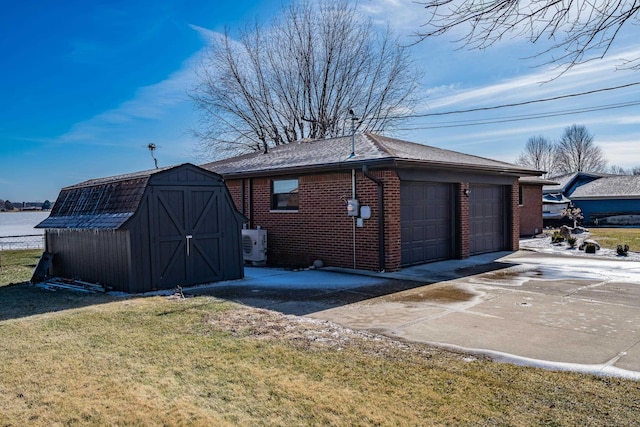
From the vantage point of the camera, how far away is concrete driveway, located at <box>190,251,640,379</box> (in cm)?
499

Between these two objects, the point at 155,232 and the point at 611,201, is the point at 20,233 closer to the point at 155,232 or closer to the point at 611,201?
the point at 155,232

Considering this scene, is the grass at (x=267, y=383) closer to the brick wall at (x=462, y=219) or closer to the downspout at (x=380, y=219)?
the downspout at (x=380, y=219)

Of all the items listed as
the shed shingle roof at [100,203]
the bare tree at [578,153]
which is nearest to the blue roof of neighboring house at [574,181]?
the bare tree at [578,153]

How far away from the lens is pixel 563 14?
12.5ft

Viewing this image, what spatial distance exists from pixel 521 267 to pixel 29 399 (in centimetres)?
1064

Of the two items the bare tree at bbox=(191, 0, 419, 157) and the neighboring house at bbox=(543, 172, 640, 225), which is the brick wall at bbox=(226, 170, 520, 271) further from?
the neighboring house at bbox=(543, 172, 640, 225)

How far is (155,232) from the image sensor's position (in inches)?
346

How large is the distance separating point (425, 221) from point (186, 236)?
6102 mm

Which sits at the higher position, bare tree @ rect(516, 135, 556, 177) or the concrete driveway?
bare tree @ rect(516, 135, 556, 177)

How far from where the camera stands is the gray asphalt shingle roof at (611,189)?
113ft

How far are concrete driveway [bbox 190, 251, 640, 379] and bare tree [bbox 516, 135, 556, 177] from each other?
5734 centimetres

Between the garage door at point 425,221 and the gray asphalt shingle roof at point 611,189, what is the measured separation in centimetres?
2870

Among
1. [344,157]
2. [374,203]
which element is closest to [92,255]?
[344,157]

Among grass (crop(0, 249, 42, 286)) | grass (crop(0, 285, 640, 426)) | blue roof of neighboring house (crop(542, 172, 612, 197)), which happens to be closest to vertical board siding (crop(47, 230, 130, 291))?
grass (crop(0, 249, 42, 286))
